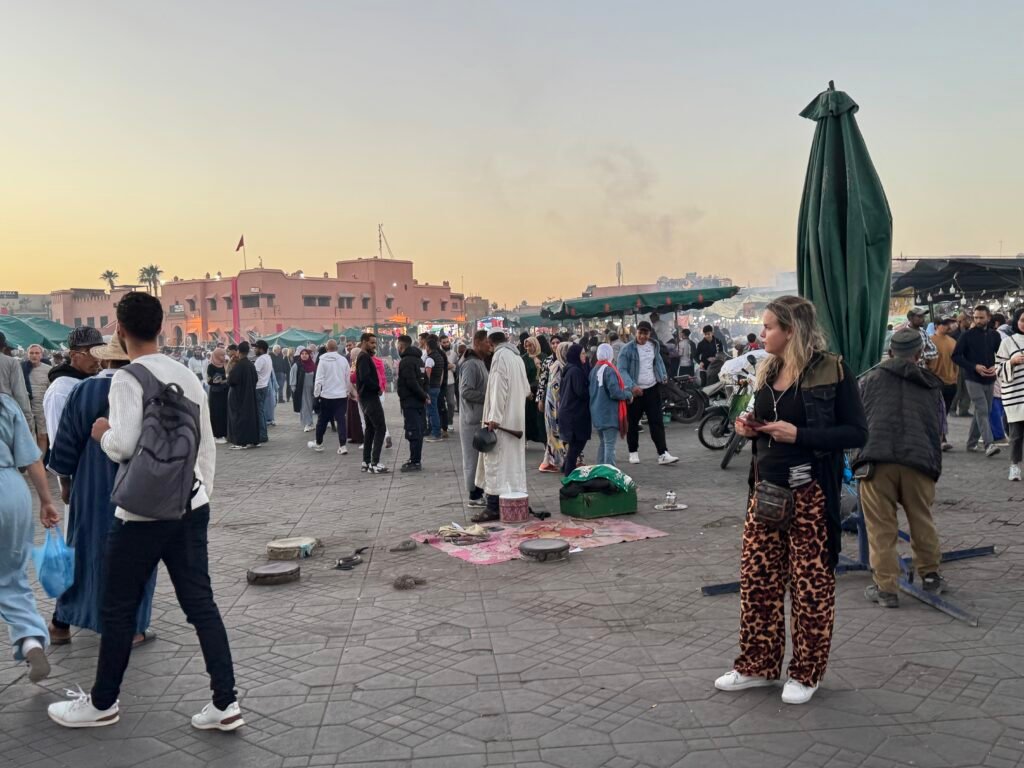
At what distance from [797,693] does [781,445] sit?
1.10 meters

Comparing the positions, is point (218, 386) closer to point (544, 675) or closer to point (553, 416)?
point (553, 416)

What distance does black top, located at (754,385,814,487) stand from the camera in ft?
12.2

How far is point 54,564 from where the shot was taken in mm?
4453

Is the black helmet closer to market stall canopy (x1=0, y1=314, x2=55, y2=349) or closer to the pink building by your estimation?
market stall canopy (x1=0, y1=314, x2=55, y2=349)

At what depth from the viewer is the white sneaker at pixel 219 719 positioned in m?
3.55

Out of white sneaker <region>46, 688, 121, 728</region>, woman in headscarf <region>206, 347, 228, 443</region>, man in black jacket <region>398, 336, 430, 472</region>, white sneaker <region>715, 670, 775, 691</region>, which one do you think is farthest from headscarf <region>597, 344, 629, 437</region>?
woman in headscarf <region>206, 347, 228, 443</region>

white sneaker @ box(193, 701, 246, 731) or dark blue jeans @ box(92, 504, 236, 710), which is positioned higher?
dark blue jeans @ box(92, 504, 236, 710)

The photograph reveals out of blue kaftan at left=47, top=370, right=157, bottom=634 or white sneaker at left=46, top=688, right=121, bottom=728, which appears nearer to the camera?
white sneaker at left=46, top=688, right=121, bottom=728

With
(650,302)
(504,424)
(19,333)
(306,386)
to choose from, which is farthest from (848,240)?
(19,333)

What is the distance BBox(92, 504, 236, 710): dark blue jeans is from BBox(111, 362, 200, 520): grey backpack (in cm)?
13

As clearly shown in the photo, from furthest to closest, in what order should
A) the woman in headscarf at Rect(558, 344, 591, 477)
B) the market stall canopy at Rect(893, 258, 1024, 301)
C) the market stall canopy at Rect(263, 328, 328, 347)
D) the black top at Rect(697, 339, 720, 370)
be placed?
the market stall canopy at Rect(263, 328, 328, 347) < the black top at Rect(697, 339, 720, 370) < the market stall canopy at Rect(893, 258, 1024, 301) < the woman in headscarf at Rect(558, 344, 591, 477)

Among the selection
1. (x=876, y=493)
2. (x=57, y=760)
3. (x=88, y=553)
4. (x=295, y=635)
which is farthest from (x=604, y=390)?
(x=57, y=760)

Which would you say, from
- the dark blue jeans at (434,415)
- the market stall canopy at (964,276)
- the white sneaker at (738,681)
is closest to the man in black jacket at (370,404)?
the dark blue jeans at (434,415)

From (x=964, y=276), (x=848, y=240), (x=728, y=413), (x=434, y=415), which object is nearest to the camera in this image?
(x=848, y=240)
